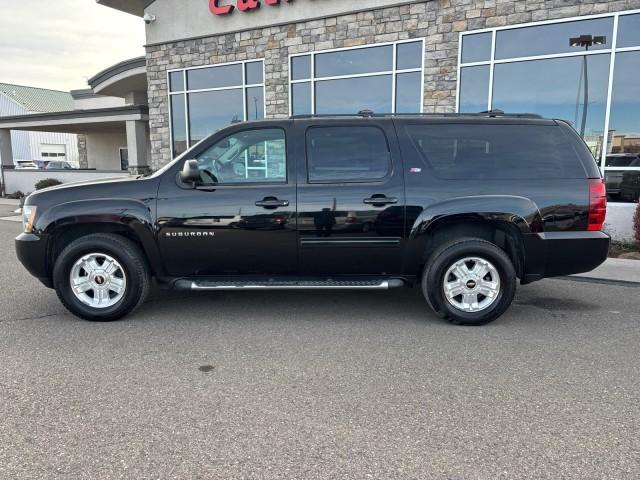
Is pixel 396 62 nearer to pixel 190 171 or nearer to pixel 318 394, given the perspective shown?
pixel 190 171

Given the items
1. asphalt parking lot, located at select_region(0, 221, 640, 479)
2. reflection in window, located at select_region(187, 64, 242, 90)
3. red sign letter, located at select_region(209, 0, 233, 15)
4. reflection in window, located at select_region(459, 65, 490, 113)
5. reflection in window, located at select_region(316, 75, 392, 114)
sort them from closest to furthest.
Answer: asphalt parking lot, located at select_region(0, 221, 640, 479) → reflection in window, located at select_region(459, 65, 490, 113) → reflection in window, located at select_region(316, 75, 392, 114) → red sign letter, located at select_region(209, 0, 233, 15) → reflection in window, located at select_region(187, 64, 242, 90)

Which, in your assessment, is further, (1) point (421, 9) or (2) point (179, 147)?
(2) point (179, 147)

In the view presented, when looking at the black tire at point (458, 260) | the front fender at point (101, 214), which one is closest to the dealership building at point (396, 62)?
the black tire at point (458, 260)

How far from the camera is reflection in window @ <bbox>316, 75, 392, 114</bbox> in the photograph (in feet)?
36.3

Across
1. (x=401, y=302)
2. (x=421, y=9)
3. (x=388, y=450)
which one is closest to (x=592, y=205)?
(x=401, y=302)

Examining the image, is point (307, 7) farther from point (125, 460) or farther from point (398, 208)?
point (125, 460)

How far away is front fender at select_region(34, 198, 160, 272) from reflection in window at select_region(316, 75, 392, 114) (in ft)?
26.1

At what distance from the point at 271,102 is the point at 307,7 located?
2426mm

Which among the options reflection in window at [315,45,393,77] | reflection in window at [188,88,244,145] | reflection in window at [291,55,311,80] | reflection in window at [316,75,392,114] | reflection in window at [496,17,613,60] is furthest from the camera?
reflection in window at [188,88,244,145]

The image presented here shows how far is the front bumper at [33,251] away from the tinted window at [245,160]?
1638mm

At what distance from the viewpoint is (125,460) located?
242 centimetres

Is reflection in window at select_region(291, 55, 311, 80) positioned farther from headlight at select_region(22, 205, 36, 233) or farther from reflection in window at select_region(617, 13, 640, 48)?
A: headlight at select_region(22, 205, 36, 233)

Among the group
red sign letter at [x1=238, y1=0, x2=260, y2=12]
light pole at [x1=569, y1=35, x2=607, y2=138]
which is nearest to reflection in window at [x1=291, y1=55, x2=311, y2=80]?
red sign letter at [x1=238, y1=0, x2=260, y2=12]

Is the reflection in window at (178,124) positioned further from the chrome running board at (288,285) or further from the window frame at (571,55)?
the chrome running board at (288,285)
